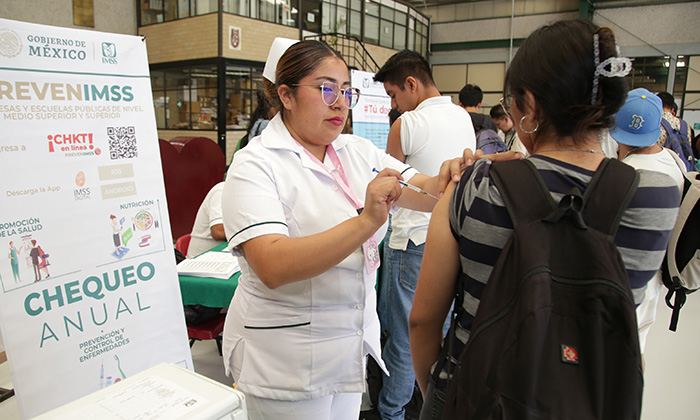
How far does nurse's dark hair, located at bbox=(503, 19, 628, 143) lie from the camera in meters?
0.79

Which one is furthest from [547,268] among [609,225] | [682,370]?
[682,370]

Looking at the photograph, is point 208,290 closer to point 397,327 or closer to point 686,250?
point 397,327

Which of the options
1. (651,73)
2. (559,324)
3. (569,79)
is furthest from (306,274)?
(651,73)

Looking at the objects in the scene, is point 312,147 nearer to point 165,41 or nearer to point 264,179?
point 264,179

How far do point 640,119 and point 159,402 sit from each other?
2.19 metres

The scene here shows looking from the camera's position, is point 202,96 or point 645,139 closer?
point 645,139

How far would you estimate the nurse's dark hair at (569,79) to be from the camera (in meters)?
0.79

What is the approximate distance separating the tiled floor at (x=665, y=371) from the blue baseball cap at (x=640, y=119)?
4.92ft

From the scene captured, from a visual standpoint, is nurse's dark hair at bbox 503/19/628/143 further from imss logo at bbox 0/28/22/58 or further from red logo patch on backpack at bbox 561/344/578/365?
imss logo at bbox 0/28/22/58

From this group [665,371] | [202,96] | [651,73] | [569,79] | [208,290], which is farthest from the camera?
[651,73]

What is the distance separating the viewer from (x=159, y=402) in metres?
0.84

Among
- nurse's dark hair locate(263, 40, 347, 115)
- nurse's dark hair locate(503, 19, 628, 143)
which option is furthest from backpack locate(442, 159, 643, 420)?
nurse's dark hair locate(263, 40, 347, 115)

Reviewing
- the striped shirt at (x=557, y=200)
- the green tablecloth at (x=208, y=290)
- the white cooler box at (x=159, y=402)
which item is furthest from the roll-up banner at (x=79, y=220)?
the striped shirt at (x=557, y=200)

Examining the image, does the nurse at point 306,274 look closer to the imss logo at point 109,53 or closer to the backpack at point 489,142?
the imss logo at point 109,53
